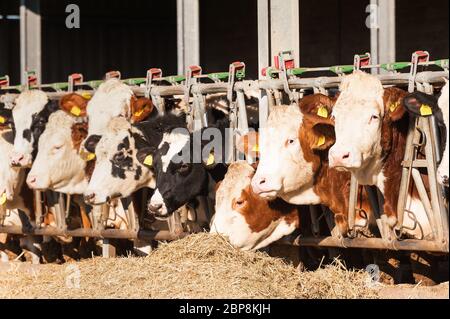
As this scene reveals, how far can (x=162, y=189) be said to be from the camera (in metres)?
9.65

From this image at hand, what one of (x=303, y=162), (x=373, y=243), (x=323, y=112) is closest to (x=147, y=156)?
(x=303, y=162)

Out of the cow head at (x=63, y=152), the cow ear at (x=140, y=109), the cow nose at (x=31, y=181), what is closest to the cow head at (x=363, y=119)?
the cow ear at (x=140, y=109)

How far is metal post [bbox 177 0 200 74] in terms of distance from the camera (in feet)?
36.1

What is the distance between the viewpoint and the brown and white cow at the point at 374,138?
8.28m

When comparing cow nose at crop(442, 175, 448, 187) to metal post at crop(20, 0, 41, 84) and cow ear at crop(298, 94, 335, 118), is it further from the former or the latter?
metal post at crop(20, 0, 41, 84)

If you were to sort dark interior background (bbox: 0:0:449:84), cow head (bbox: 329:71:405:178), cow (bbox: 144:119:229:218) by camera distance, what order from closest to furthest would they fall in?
cow head (bbox: 329:71:405:178) < cow (bbox: 144:119:229:218) < dark interior background (bbox: 0:0:449:84)

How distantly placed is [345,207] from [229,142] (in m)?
1.28

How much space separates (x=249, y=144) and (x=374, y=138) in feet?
3.97

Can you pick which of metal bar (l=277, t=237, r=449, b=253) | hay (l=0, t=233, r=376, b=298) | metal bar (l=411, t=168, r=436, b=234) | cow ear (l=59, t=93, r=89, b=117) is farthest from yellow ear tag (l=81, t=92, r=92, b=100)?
metal bar (l=411, t=168, r=436, b=234)

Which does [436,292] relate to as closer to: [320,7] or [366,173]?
[366,173]

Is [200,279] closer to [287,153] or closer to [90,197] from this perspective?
[287,153]

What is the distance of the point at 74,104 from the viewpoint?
1123 cm

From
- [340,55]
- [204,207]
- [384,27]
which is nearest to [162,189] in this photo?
[204,207]

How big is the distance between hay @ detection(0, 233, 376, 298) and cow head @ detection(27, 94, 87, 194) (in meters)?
2.38
